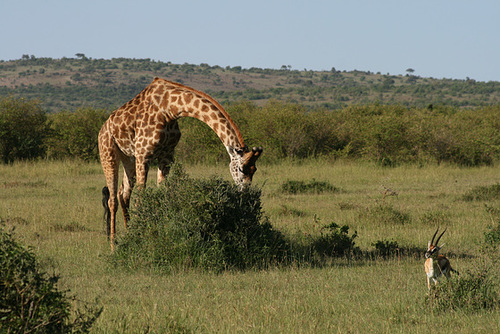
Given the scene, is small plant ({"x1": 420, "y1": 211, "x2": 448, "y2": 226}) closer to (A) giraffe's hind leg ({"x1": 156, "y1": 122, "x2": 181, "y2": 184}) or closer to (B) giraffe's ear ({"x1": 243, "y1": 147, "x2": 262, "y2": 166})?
(B) giraffe's ear ({"x1": 243, "y1": 147, "x2": 262, "y2": 166})

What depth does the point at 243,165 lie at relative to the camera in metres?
8.24

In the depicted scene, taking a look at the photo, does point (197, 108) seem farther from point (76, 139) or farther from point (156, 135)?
point (76, 139)

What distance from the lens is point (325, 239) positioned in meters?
9.14

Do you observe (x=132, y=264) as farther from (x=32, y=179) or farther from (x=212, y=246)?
(x=32, y=179)

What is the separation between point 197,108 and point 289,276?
9.90 ft

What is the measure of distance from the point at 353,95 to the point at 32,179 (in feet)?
291

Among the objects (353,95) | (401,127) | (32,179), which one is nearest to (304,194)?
(32,179)

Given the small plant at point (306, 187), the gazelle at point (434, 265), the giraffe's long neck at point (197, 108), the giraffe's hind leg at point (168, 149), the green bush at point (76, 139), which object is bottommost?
the green bush at point (76, 139)

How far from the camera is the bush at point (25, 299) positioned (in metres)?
3.95

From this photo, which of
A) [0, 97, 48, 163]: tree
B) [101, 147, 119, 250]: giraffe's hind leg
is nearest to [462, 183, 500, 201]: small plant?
[101, 147, 119, 250]: giraffe's hind leg

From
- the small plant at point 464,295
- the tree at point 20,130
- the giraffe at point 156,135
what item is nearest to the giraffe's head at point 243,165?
the giraffe at point 156,135

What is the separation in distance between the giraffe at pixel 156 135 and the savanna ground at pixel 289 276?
762mm

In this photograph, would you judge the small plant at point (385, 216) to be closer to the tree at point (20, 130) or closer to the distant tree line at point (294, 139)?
the distant tree line at point (294, 139)

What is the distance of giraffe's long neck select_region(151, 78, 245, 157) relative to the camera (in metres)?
8.62
